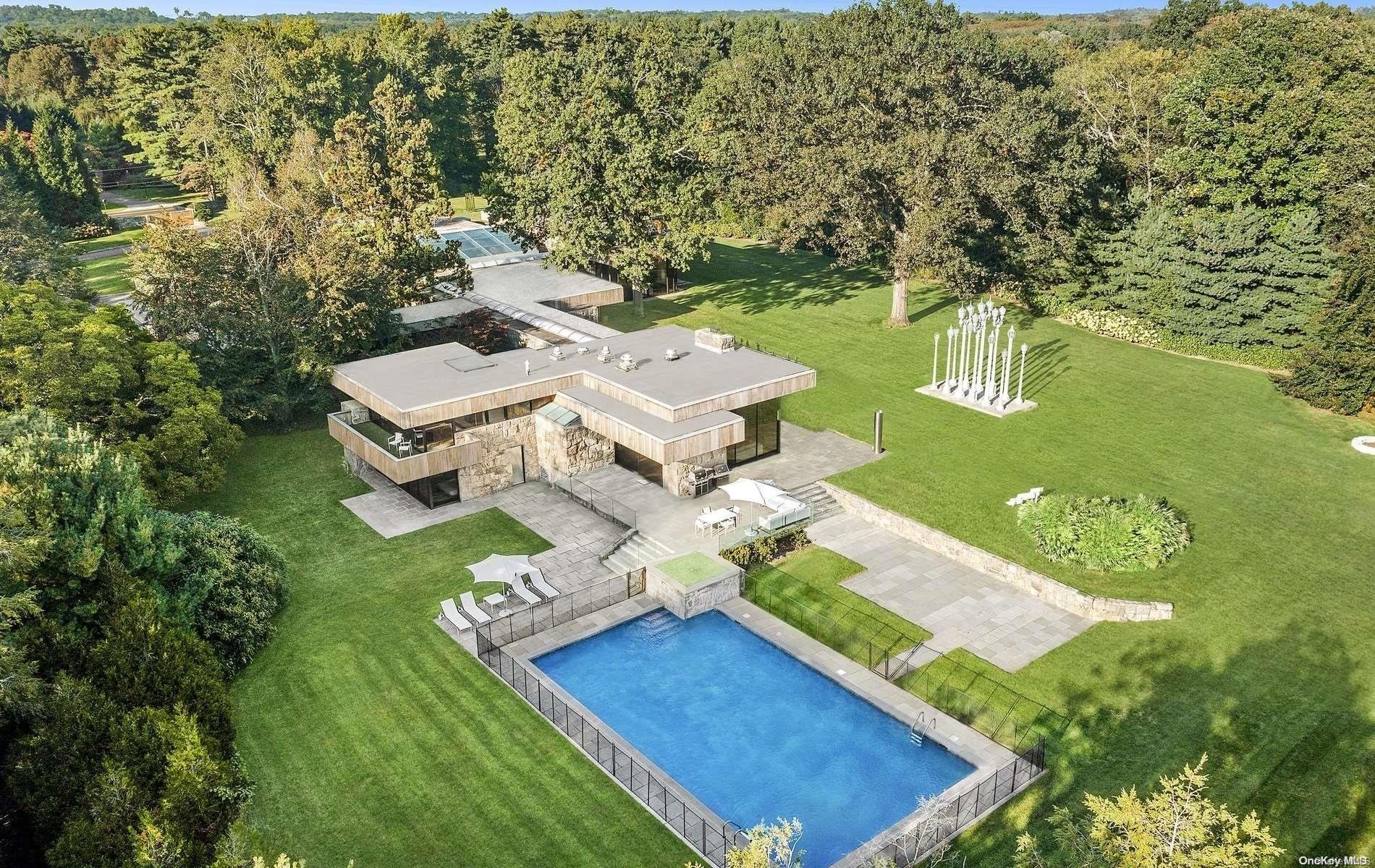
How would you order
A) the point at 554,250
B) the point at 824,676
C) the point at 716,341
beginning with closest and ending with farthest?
the point at 824,676, the point at 716,341, the point at 554,250

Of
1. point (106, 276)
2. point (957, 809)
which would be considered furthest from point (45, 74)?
point (957, 809)

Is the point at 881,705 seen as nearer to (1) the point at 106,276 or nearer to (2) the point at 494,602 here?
(2) the point at 494,602

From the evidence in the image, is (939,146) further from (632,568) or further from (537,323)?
(632,568)

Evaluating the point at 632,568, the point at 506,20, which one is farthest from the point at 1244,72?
the point at 506,20

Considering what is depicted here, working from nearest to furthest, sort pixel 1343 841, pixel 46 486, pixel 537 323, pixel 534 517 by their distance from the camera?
pixel 1343 841 → pixel 46 486 → pixel 534 517 → pixel 537 323

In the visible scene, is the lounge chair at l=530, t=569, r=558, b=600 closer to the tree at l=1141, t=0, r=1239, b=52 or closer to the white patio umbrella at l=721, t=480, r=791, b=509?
the white patio umbrella at l=721, t=480, r=791, b=509

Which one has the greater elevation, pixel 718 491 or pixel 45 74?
pixel 45 74
